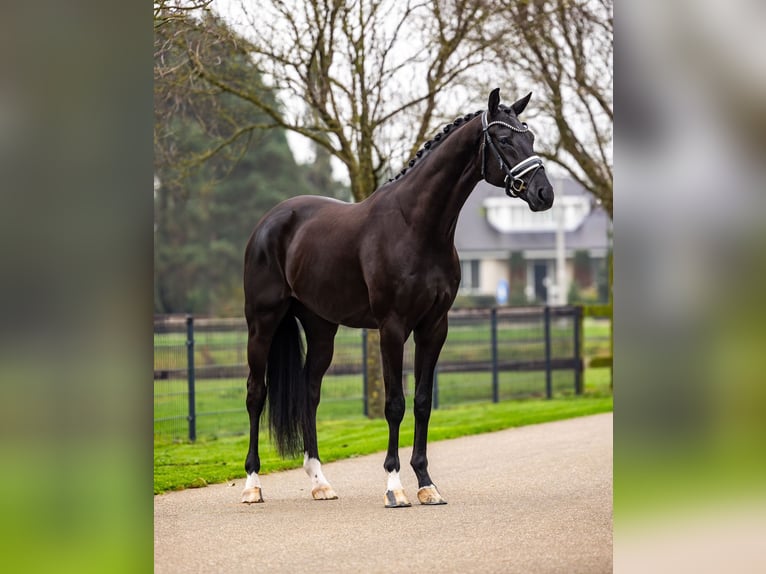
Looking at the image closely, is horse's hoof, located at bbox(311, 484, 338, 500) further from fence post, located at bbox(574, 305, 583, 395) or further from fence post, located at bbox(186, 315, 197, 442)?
fence post, located at bbox(574, 305, 583, 395)

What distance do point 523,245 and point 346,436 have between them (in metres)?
41.5

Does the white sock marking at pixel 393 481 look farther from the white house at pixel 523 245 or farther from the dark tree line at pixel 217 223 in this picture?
the white house at pixel 523 245

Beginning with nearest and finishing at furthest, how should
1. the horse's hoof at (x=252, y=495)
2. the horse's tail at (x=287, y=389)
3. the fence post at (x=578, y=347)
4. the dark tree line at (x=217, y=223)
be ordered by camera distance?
1. the horse's hoof at (x=252, y=495)
2. the horse's tail at (x=287, y=389)
3. the fence post at (x=578, y=347)
4. the dark tree line at (x=217, y=223)

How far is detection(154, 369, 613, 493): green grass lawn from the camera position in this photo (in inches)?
371

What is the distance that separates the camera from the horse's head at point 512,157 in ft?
22.1

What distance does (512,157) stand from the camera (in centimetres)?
691

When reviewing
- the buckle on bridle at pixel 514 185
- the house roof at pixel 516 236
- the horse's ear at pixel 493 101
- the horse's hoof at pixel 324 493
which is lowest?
the horse's hoof at pixel 324 493

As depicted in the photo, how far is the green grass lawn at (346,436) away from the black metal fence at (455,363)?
289 mm

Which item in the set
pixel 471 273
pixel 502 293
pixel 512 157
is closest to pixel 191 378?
pixel 512 157

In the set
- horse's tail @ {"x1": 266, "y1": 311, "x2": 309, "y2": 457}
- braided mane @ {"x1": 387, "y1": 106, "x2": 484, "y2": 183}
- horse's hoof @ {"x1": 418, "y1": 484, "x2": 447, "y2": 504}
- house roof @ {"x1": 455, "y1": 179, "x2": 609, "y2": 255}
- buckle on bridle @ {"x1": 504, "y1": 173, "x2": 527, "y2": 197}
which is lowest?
horse's hoof @ {"x1": 418, "y1": 484, "x2": 447, "y2": 504}

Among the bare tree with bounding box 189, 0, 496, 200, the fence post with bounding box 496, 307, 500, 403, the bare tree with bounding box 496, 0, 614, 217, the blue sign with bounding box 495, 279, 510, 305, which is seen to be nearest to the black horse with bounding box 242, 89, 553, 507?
the bare tree with bounding box 189, 0, 496, 200

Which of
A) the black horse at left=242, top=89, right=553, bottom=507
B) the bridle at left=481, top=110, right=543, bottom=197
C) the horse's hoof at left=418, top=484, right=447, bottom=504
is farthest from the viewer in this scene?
the horse's hoof at left=418, top=484, right=447, bottom=504

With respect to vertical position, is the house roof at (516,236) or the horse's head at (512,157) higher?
the house roof at (516,236)

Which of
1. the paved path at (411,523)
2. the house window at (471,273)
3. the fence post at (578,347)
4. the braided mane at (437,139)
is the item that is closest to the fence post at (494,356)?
the fence post at (578,347)
